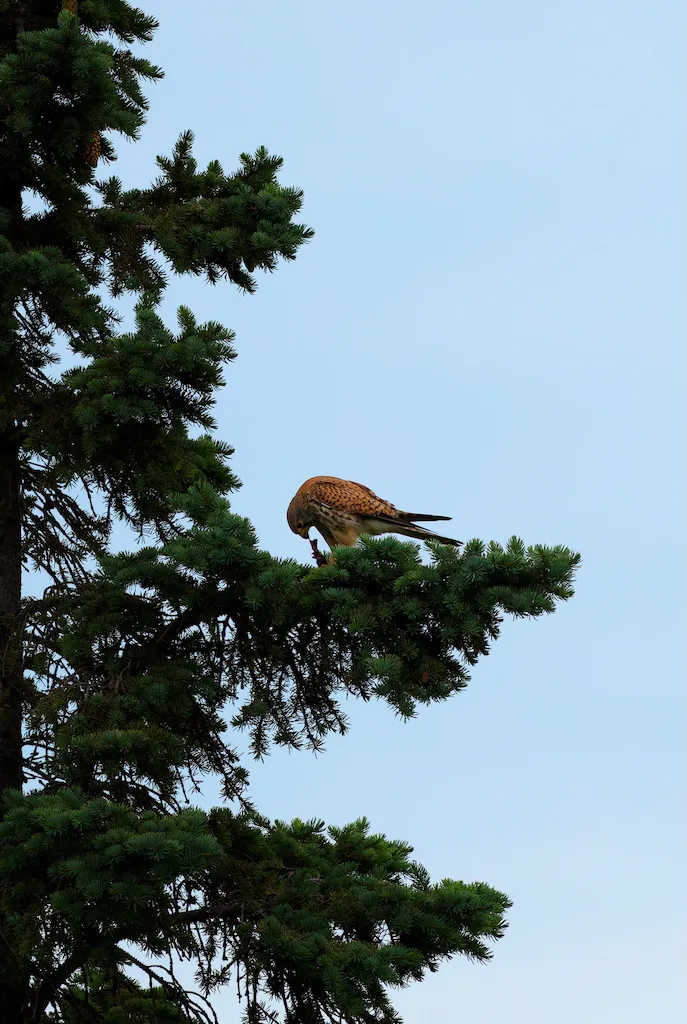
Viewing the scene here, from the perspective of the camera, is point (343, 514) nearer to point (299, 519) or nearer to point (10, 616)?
point (299, 519)

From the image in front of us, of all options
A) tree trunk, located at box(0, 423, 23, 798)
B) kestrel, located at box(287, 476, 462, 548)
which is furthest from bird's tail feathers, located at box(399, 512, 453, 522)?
tree trunk, located at box(0, 423, 23, 798)

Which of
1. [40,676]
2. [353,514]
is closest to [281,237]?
[353,514]

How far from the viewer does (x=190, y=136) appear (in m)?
10.6

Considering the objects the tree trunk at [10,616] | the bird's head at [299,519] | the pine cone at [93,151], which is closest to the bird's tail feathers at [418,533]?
the bird's head at [299,519]

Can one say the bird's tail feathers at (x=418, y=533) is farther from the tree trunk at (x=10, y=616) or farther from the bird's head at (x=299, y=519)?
the tree trunk at (x=10, y=616)

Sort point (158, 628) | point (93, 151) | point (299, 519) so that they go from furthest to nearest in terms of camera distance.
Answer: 1. point (299, 519)
2. point (93, 151)
3. point (158, 628)

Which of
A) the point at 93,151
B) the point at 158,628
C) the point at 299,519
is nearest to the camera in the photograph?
the point at 158,628

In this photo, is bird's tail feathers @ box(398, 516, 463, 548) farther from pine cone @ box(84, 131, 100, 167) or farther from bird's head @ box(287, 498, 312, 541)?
pine cone @ box(84, 131, 100, 167)

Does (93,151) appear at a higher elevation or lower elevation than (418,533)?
higher

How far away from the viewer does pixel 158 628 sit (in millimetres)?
8570

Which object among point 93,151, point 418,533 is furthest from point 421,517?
point 93,151

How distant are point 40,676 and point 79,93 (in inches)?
161

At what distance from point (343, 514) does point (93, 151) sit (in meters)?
3.38

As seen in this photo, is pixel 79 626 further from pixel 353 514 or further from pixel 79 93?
pixel 79 93
